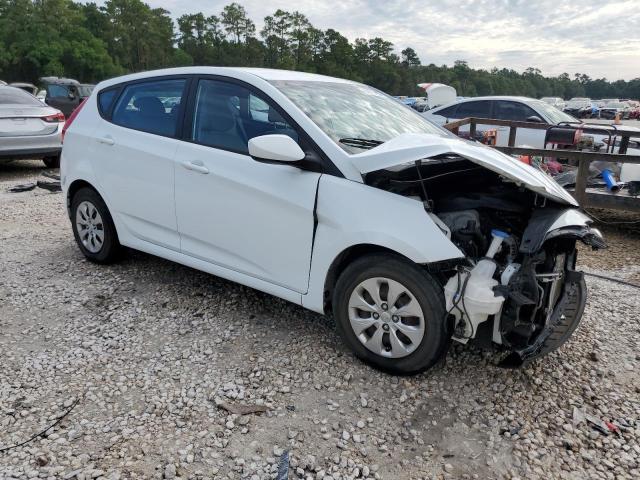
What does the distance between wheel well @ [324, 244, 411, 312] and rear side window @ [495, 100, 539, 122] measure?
8190 mm

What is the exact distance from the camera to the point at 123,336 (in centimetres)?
357

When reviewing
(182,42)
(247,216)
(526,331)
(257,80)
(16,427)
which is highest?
(182,42)

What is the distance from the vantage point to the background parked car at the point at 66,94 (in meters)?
18.7

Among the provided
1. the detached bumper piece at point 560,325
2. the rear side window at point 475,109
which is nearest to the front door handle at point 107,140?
the detached bumper piece at point 560,325

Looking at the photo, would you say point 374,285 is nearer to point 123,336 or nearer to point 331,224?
point 331,224

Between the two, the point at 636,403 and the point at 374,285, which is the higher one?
the point at 374,285

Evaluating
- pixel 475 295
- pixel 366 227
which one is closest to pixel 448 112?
pixel 366 227

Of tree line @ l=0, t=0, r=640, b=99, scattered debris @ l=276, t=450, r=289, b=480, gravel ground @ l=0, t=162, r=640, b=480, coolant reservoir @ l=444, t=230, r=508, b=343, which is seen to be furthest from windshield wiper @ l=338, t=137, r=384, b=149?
tree line @ l=0, t=0, r=640, b=99

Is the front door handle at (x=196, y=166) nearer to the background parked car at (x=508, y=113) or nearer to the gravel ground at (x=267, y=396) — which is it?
the gravel ground at (x=267, y=396)

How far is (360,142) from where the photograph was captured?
10.8 feet

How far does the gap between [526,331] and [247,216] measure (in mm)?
1822

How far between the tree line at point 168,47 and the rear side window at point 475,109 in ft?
161

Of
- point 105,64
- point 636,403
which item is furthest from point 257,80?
point 105,64

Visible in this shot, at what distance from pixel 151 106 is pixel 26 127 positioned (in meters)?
5.90
